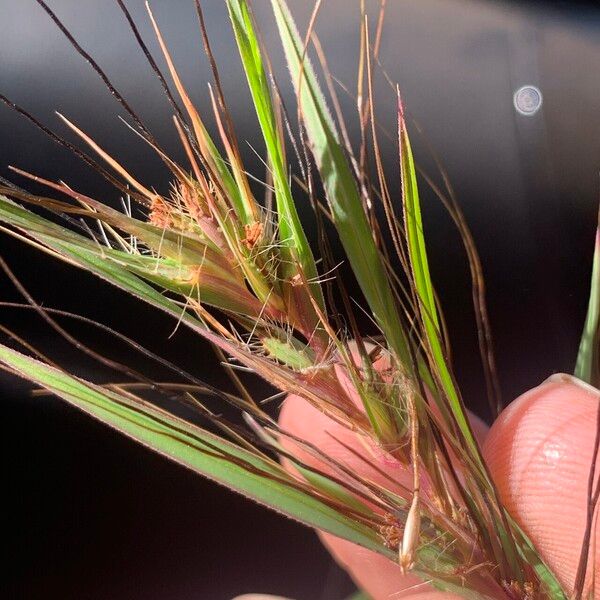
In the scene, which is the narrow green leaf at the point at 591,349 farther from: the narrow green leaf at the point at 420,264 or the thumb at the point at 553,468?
the narrow green leaf at the point at 420,264

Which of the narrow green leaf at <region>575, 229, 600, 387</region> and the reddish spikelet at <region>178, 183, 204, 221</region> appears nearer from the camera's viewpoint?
the reddish spikelet at <region>178, 183, 204, 221</region>

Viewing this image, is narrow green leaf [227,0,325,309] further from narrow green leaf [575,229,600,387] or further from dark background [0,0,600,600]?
dark background [0,0,600,600]

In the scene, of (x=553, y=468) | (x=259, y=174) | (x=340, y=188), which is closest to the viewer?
(x=340, y=188)

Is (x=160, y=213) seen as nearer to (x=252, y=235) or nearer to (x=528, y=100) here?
(x=252, y=235)

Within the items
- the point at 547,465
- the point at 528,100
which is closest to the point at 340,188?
the point at 547,465

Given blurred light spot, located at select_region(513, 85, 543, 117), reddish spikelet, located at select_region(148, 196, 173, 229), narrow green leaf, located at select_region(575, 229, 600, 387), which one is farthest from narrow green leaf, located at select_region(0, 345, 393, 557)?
blurred light spot, located at select_region(513, 85, 543, 117)

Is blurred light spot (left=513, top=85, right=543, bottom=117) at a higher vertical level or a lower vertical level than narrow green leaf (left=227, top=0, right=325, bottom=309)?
higher

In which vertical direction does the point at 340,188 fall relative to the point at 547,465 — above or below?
above
